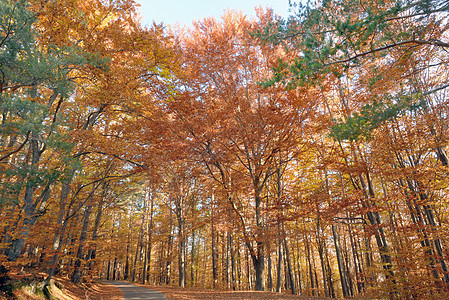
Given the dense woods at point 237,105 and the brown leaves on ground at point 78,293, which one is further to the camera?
the brown leaves on ground at point 78,293

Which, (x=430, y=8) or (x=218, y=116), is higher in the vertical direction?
(x=218, y=116)

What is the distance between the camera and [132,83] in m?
8.25

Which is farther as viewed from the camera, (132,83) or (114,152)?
(114,152)

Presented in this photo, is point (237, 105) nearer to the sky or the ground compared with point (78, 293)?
nearer to the sky

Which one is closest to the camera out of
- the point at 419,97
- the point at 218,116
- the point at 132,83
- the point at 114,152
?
the point at 419,97

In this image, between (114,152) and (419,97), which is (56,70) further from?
(419,97)

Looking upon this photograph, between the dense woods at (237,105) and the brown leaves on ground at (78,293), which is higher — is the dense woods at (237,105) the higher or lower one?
the higher one

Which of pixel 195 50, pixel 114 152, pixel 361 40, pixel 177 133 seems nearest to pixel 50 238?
pixel 114 152

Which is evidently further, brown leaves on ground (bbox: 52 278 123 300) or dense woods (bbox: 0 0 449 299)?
brown leaves on ground (bbox: 52 278 123 300)

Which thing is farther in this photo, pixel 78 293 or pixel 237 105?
pixel 78 293

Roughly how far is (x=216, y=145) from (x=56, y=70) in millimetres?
7213

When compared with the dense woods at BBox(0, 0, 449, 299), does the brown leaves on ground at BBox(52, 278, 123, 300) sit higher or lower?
lower

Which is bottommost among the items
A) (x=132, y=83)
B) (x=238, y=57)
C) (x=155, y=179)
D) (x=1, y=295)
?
(x=1, y=295)

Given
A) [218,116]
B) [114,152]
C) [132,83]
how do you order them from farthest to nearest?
[218,116] < [114,152] < [132,83]
